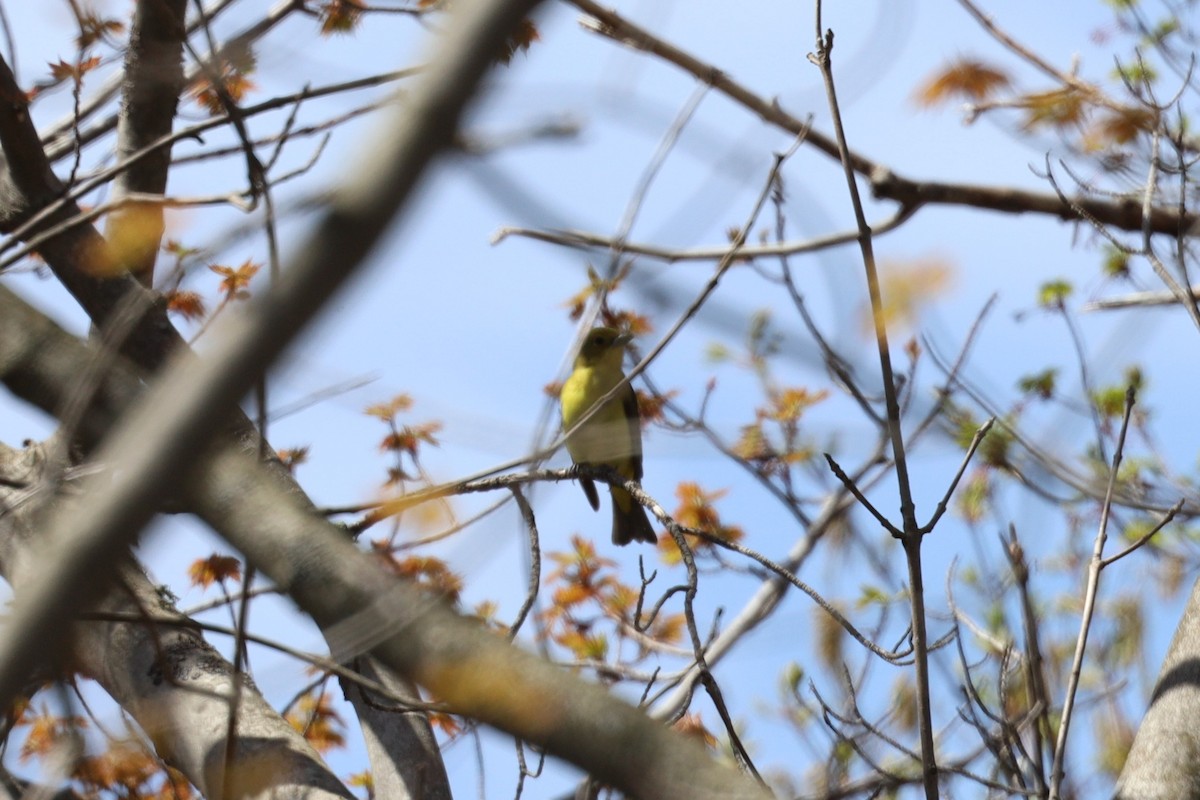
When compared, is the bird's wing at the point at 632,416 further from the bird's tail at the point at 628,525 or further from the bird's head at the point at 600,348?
the bird's tail at the point at 628,525

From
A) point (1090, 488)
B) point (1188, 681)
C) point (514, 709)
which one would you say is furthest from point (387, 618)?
point (1090, 488)

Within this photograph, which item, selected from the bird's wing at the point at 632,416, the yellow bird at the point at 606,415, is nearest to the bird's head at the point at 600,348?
the yellow bird at the point at 606,415

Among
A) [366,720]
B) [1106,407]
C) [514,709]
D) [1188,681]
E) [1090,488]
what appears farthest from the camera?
[1106,407]

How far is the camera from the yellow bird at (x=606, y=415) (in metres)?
6.92

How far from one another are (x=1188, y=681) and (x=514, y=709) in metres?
1.86

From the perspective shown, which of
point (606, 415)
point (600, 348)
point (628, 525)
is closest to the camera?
point (606, 415)

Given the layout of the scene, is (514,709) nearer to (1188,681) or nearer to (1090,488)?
(1188,681)

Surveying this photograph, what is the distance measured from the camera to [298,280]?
89cm

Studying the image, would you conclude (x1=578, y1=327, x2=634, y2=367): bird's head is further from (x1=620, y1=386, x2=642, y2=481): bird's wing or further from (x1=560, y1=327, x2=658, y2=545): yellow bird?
(x1=620, y1=386, x2=642, y2=481): bird's wing

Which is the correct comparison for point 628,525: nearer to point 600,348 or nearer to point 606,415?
point 606,415

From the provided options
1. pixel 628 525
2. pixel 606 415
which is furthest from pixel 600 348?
pixel 628 525

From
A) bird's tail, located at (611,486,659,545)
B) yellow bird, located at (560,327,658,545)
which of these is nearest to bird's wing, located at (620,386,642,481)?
yellow bird, located at (560,327,658,545)

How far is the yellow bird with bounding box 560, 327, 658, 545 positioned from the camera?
6.92 metres

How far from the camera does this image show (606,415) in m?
7.43
